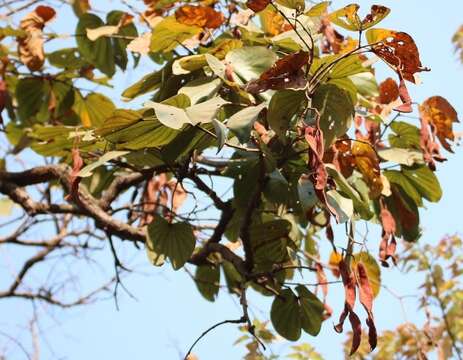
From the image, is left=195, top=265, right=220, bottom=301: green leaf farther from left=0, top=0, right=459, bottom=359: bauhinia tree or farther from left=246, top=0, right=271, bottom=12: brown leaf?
left=246, top=0, right=271, bottom=12: brown leaf

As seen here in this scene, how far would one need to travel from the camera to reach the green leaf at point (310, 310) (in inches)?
58.7

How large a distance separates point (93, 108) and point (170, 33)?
2.19ft

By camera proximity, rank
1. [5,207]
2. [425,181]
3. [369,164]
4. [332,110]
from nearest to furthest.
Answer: [332,110] → [369,164] → [425,181] → [5,207]

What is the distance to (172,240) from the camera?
1.38 metres

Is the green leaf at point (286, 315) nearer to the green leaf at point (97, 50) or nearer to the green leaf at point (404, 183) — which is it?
the green leaf at point (404, 183)

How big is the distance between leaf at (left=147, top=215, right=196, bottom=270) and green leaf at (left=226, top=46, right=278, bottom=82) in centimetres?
34

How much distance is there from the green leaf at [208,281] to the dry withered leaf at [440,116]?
2.09 ft

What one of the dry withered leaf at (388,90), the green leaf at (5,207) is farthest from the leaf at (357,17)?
the green leaf at (5,207)

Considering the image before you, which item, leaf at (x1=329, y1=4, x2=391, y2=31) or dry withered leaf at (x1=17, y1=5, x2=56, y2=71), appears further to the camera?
dry withered leaf at (x1=17, y1=5, x2=56, y2=71)

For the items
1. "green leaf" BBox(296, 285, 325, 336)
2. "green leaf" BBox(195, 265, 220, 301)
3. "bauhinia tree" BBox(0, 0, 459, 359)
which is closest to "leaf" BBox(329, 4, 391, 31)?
"bauhinia tree" BBox(0, 0, 459, 359)

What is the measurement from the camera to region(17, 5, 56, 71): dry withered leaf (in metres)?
1.79

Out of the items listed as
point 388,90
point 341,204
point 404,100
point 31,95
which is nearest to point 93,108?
point 31,95

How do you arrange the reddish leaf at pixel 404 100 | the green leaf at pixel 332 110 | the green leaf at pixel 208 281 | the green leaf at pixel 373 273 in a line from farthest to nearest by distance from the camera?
the green leaf at pixel 208 281, the green leaf at pixel 373 273, the green leaf at pixel 332 110, the reddish leaf at pixel 404 100

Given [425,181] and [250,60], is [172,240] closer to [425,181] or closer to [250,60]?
[250,60]
